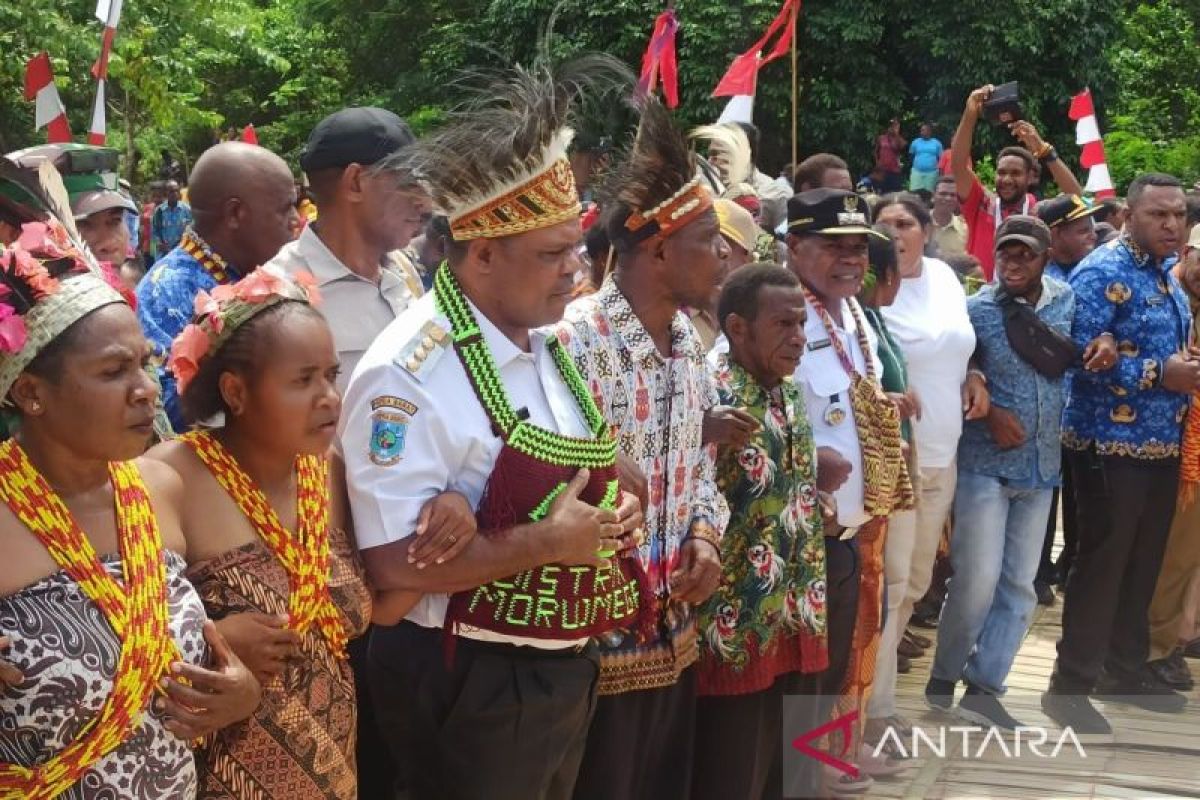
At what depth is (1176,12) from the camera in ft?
77.2

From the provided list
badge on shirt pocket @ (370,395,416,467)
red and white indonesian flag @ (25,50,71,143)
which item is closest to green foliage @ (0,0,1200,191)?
red and white indonesian flag @ (25,50,71,143)

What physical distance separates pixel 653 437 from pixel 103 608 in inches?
64.1

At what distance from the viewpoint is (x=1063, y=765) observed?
19.3 feet

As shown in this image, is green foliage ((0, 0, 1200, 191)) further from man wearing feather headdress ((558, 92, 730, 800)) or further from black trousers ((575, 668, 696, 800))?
black trousers ((575, 668, 696, 800))

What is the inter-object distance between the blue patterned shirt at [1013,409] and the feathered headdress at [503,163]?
3.38 metres

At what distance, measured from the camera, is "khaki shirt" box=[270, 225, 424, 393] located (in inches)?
149

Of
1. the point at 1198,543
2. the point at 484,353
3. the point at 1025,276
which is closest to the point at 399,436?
the point at 484,353

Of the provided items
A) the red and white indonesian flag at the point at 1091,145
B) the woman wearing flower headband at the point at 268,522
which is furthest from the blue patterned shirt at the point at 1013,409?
the red and white indonesian flag at the point at 1091,145

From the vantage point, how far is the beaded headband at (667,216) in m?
3.74

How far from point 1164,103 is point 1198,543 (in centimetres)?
1814

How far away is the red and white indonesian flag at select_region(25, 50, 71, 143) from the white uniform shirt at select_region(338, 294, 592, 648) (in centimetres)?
407

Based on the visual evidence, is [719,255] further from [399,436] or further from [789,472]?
[399,436]

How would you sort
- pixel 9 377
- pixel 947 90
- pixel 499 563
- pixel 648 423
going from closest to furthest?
pixel 9 377
pixel 499 563
pixel 648 423
pixel 947 90

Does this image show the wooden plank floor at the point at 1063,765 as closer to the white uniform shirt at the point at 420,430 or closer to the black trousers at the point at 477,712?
the black trousers at the point at 477,712
